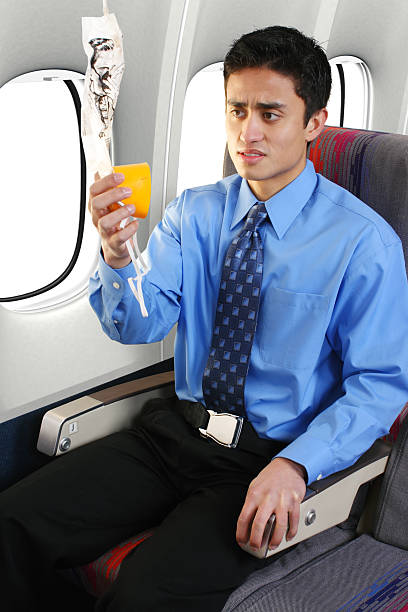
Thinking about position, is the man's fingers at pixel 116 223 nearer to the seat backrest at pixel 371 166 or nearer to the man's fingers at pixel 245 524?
the man's fingers at pixel 245 524

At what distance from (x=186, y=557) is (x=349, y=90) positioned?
343 cm

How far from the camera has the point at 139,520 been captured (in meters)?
1.93

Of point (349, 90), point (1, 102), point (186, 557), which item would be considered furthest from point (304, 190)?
point (349, 90)

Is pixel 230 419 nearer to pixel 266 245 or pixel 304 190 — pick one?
pixel 266 245

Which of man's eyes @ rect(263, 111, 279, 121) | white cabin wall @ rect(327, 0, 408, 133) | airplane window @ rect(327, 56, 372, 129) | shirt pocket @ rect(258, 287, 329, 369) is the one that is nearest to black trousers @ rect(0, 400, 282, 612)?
shirt pocket @ rect(258, 287, 329, 369)

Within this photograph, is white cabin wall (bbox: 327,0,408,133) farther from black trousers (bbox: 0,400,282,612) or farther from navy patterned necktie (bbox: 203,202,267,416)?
black trousers (bbox: 0,400,282,612)

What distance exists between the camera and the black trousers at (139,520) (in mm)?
1620

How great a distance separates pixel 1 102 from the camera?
9.23 ft

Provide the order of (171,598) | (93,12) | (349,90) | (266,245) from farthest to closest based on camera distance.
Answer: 1. (349,90)
2. (93,12)
3. (266,245)
4. (171,598)

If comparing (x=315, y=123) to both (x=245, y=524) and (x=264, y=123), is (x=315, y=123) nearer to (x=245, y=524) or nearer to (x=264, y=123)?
(x=264, y=123)

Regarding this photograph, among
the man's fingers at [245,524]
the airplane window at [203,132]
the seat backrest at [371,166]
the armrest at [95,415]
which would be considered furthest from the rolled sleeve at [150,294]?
the airplane window at [203,132]

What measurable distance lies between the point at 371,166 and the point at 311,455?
2.79 ft

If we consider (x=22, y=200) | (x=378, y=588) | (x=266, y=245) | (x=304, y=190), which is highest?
(x=304, y=190)

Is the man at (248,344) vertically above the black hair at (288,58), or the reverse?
the black hair at (288,58)
